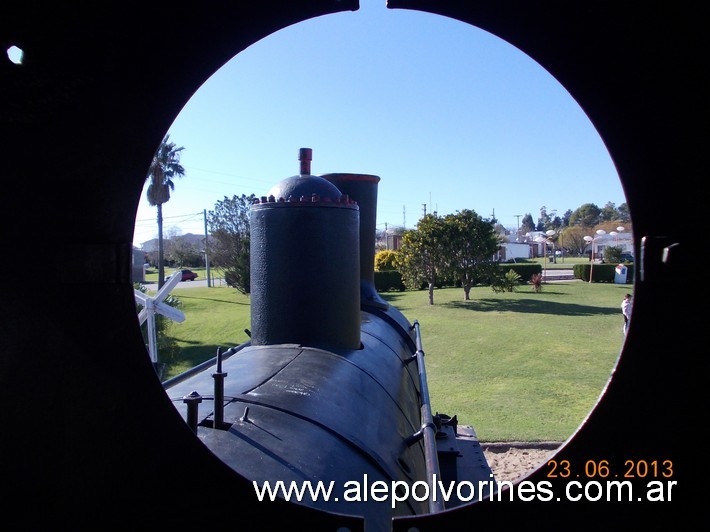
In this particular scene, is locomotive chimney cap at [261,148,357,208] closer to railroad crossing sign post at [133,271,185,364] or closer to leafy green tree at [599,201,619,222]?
railroad crossing sign post at [133,271,185,364]

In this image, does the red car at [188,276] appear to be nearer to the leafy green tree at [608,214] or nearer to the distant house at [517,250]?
the distant house at [517,250]

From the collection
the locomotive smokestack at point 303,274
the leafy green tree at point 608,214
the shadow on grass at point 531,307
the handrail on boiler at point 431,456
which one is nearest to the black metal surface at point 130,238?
the handrail on boiler at point 431,456

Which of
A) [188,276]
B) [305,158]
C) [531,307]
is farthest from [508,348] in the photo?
[188,276]

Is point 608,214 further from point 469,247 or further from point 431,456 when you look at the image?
point 431,456

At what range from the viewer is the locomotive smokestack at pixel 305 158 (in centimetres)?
494

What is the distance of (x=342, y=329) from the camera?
12.8 feet

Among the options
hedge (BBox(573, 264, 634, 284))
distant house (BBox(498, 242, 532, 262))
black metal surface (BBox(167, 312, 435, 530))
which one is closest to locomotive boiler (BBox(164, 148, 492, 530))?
black metal surface (BBox(167, 312, 435, 530))

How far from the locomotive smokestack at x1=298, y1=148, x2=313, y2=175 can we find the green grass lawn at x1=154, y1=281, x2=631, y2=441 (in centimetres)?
592

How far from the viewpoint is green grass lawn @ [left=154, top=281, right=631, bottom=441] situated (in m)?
10.1

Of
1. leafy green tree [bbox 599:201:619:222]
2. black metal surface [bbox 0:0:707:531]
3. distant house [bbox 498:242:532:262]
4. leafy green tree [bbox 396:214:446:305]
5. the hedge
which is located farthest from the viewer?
leafy green tree [bbox 599:201:619:222]

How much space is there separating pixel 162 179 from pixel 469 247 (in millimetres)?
16015

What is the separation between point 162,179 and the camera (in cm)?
2845

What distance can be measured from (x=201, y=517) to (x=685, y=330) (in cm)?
102

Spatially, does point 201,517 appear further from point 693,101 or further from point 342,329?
point 342,329
